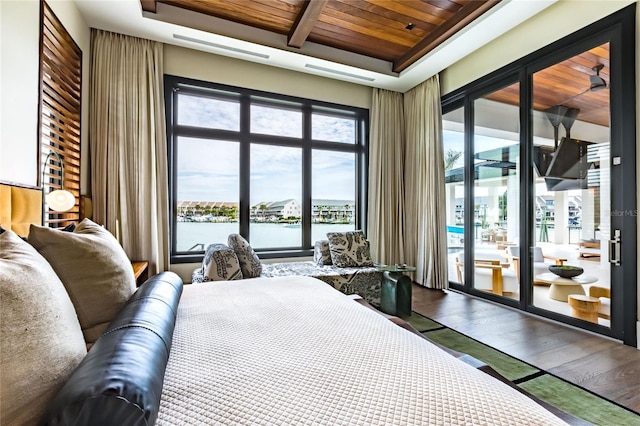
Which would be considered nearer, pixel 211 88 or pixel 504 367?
pixel 504 367

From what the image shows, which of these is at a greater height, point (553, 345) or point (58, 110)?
point (58, 110)

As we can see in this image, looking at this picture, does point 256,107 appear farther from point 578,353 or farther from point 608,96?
point 578,353

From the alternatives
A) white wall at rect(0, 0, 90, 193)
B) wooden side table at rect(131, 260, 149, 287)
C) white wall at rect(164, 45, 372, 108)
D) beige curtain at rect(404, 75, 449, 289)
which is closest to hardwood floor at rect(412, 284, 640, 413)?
beige curtain at rect(404, 75, 449, 289)

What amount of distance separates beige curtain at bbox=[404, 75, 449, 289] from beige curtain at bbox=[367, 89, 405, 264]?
0.57 feet

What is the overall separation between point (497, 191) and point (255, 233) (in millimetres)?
3077

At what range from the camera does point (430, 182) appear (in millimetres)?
4211

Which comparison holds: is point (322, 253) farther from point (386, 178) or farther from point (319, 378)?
point (319, 378)

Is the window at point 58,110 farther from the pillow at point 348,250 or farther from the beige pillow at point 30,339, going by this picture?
the pillow at point 348,250

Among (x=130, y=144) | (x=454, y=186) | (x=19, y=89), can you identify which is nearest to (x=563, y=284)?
(x=454, y=186)

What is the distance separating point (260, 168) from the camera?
4.12 meters

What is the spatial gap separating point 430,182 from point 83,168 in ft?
13.5

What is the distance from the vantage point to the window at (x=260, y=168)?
3.73 m

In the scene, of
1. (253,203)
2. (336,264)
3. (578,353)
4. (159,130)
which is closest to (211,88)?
(159,130)

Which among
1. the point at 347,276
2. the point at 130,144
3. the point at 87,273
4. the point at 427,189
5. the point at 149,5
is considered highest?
the point at 149,5
